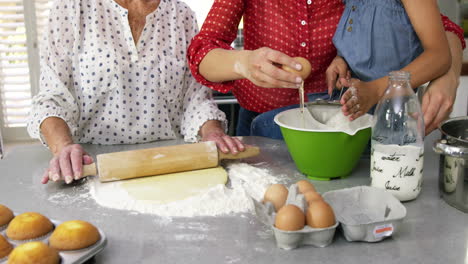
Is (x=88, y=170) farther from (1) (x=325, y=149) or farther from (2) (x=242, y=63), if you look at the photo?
(1) (x=325, y=149)

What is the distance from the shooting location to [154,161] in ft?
4.08

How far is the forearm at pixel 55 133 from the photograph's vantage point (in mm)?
1359

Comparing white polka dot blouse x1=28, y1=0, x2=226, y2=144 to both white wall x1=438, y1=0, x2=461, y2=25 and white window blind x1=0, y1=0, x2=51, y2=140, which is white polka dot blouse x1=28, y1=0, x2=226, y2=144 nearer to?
white wall x1=438, y1=0, x2=461, y2=25

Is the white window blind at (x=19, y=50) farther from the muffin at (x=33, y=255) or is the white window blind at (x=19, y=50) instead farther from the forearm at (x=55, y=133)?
the muffin at (x=33, y=255)

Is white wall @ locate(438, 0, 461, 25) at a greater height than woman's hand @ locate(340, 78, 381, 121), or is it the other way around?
white wall @ locate(438, 0, 461, 25)

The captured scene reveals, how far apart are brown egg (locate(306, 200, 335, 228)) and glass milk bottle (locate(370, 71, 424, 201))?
24 centimetres

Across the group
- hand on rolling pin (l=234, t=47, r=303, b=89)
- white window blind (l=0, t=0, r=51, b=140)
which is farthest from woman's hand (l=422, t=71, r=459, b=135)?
white window blind (l=0, t=0, r=51, b=140)

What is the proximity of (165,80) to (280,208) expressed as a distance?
90cm

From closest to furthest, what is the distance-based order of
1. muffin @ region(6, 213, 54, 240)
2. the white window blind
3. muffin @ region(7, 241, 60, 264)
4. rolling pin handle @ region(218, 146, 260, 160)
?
muffin @ region(7, 241, 60, 264) → muffin @ region(6, 213, 54, 240) → rolling pin handle @ region(218, 146, 260, 160) → the white window blind

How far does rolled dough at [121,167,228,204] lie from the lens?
112 cm

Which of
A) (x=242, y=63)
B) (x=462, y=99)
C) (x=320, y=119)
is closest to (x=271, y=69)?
(x=242, y=63)

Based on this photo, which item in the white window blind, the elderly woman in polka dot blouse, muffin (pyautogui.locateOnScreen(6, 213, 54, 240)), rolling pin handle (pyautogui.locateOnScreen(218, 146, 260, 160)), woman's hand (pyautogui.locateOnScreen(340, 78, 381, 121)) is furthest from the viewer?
the white window blind

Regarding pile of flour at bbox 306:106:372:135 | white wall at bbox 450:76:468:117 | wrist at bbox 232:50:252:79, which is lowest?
white wall at bbox 450:76:468:117

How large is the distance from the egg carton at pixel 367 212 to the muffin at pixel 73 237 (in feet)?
1.43
